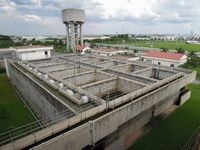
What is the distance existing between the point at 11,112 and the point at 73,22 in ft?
159

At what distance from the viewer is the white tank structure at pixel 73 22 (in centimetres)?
5934

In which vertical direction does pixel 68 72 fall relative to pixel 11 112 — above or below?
above

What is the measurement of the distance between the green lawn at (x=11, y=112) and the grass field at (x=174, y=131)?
38.5ft

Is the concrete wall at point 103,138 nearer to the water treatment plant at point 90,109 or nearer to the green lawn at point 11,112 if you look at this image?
the water treatment plant at point 90,109

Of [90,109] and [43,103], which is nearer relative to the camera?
[90,109]

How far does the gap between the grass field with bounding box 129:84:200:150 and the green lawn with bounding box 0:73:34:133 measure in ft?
38.5

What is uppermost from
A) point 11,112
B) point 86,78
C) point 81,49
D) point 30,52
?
point 81,49

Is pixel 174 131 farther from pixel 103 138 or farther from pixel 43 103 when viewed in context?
pixel 43 103

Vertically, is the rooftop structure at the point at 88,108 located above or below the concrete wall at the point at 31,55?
below

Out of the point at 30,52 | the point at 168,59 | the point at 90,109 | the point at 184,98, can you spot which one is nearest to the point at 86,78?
the point at 90,109

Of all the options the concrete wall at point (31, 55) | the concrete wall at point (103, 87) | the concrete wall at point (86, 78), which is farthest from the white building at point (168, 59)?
the concrete wall at point (31, 55)

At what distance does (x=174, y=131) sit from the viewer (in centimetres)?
1600

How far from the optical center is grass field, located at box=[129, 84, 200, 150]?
14.0m

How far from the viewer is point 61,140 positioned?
849 centimetres
